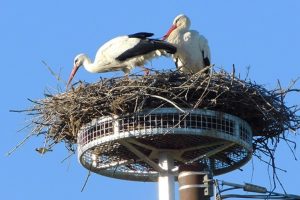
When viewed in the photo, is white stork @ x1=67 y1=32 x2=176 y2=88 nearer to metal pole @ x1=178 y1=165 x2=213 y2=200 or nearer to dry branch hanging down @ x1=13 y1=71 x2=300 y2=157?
dry branch hanging down @ x1=13 y1=71 x2=300 y2=157

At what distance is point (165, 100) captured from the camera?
1347 cm

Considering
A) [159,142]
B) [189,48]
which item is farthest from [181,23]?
[159,142]

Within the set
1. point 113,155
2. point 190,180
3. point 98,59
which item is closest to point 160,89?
point 113,155

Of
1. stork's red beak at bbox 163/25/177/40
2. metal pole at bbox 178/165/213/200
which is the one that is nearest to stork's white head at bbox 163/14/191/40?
stork's red beak at bbox 163/25/177/40

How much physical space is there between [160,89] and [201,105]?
609 mm

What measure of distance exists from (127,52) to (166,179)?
7.88 feet

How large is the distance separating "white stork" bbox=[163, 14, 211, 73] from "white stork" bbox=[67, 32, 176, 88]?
59 centimetres

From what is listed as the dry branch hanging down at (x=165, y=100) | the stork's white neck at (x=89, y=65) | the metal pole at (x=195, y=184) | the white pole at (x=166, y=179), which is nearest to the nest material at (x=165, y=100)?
the dry branch hanging down at (x=165, y=100)

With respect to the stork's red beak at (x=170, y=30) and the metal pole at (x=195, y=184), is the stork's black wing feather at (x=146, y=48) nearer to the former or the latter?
the stork's red beak at (x=170, y=30)

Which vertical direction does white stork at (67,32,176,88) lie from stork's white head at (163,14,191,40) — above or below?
below

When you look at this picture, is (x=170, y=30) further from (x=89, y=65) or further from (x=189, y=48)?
(x=89, y=65)

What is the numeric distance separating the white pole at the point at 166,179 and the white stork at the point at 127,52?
1.77 meters

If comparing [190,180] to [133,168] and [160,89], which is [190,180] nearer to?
[160,89]

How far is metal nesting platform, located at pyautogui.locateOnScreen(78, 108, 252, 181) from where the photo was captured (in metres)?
13.5
